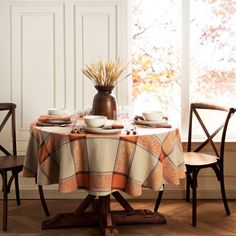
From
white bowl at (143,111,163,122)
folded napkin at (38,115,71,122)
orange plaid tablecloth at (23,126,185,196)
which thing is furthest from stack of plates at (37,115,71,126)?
white bowl at (143,111,163,122)

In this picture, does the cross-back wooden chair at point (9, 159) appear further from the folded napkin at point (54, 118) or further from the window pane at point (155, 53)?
the window pane at point (155, 53)

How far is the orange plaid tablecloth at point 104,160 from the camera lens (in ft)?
8.98

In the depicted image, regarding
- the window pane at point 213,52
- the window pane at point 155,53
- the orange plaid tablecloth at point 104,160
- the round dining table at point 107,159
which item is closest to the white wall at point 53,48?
the window pane at point 155,53

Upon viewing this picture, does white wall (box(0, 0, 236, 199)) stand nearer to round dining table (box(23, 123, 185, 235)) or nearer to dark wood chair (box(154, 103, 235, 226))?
dark wood chair (box(154, 103, 235, 226))

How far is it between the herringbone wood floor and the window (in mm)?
756

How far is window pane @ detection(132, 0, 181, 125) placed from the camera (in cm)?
411

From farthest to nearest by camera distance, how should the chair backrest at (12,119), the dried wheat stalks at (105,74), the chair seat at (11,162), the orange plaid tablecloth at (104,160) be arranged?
the chair backrest at (12,119)
the chair seat at (11,162)
the dried wheat stalks at (105,74)
the orange plaid tablecloth at (104,160)

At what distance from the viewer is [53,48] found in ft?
13.1

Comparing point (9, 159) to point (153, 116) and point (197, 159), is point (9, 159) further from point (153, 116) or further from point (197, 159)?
point (197, 159)

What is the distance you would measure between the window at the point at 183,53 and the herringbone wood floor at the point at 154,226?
756mm

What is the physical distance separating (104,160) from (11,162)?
3.43ft

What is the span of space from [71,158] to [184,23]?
189 cm

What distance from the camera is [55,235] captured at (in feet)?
10.6

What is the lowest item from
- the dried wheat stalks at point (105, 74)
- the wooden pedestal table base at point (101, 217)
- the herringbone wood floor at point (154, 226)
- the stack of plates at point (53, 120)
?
the herringbone wood floor at point (154, 226)
